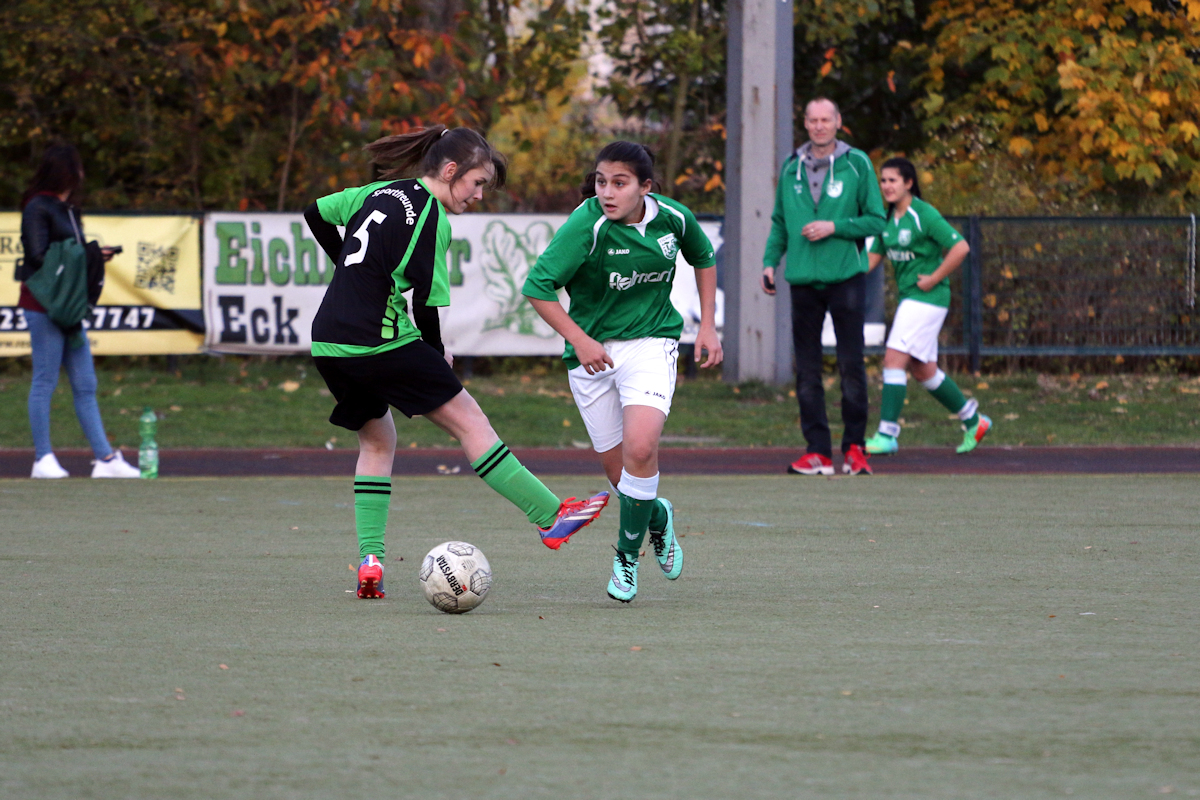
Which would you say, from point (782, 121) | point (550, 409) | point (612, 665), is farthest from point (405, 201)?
point (782, 121)

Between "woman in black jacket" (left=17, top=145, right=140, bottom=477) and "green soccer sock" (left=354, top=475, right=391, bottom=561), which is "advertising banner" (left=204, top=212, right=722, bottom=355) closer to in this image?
"woman in black jacket" (left=17, top=145, right=140, bottom=477)

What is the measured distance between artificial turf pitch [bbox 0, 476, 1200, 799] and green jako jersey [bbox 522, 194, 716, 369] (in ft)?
3.32

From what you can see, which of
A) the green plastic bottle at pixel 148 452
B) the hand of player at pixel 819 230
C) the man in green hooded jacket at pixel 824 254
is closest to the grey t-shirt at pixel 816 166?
the man in green hooded jacket at pixel 824 254

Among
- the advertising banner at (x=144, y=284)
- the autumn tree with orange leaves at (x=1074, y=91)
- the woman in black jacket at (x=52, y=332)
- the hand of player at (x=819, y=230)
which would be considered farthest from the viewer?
the autumn tree with orange leaves at (x=1074, y=91)

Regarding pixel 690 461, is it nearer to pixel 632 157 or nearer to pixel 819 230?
pixel 819 230

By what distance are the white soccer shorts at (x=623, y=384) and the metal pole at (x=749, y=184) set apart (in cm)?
923

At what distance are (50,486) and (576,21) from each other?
451 inches

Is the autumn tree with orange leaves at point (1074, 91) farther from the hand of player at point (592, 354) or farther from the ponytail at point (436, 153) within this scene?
the hand of player at point (592, 354)

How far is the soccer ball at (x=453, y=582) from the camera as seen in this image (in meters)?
5.25

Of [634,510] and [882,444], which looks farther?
[882,444]

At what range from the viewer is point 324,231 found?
5695 millimetres

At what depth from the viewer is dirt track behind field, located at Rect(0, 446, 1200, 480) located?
10.6 m

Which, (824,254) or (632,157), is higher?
(632,157)

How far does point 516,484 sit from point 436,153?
1.22 meters
